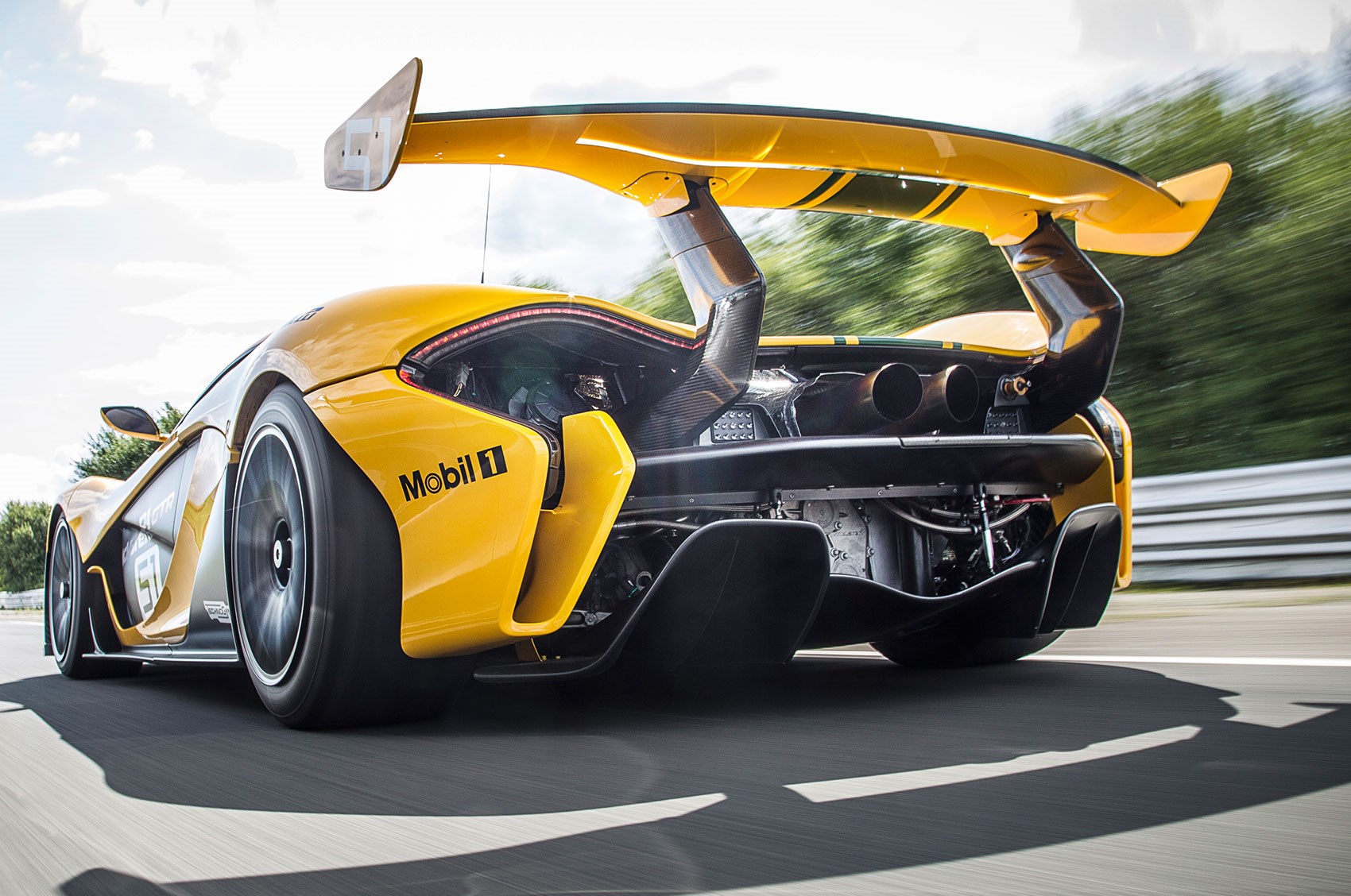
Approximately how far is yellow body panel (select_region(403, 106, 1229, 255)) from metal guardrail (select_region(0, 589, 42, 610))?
31.5m

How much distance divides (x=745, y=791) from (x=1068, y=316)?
1.93 m

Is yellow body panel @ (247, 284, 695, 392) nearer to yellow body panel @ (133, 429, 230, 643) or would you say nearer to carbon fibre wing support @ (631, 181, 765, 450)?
carbon fibre wing support @ (631, 181, 765, 450)

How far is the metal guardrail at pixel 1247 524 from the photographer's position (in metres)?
5.63

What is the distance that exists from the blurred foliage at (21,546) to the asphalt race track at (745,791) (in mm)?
74394

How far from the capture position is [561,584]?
2.58 m

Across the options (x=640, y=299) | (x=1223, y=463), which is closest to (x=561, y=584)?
(x=1223, y=463)

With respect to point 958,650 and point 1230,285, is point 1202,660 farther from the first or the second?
point 1230,285

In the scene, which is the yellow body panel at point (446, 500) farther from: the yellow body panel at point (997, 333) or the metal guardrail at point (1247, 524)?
the metal guardrail at point (1247, 524)

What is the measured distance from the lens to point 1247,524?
602 centimetres

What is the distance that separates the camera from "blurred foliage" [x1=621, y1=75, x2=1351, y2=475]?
293 inches

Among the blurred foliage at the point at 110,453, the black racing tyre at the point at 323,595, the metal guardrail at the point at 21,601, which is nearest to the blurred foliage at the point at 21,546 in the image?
the blurred foliage at the point at 110,453

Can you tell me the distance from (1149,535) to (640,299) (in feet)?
30.2

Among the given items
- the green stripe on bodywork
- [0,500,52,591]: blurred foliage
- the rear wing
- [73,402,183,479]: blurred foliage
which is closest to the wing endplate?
the rear wing

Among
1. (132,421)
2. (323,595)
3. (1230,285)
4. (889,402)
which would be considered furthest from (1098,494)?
(1230,285)
